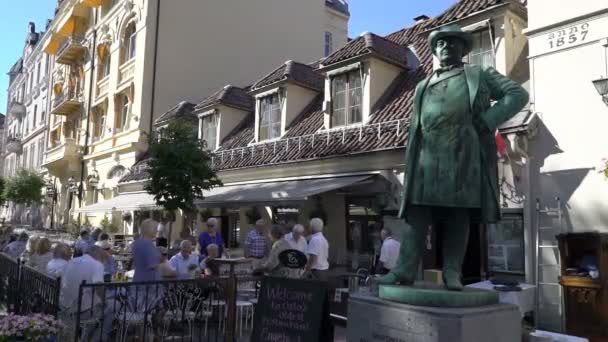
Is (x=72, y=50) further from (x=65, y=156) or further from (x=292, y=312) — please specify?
(x=292, y=312)

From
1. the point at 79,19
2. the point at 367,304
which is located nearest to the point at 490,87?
the point at 367,304

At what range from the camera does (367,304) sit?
14.0 feet

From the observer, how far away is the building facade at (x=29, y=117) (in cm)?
4047

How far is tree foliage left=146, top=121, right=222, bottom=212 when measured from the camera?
518 inches

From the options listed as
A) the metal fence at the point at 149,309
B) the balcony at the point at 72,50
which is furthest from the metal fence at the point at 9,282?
the balcony at the point at 72,50

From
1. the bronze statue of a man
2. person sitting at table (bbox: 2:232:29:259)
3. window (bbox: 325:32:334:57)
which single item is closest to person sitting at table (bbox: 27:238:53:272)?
person sitting at table (bbox: 2:232:29:259)

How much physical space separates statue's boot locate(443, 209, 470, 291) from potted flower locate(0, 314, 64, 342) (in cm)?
368

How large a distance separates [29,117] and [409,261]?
4937 centimetres

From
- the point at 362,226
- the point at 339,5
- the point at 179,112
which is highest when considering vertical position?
the point at 339,5

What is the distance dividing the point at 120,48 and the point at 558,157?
2115 centimetres

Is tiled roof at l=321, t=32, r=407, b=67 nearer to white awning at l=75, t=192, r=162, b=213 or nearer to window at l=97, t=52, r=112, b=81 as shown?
white awning at l=75, t=192, r=162, b=213

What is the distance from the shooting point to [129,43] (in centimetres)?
2473

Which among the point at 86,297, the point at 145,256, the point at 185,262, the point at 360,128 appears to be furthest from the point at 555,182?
the point at 86,297

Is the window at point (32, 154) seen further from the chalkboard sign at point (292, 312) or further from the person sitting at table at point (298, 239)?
the chalkboard sign at point (292, 312)
